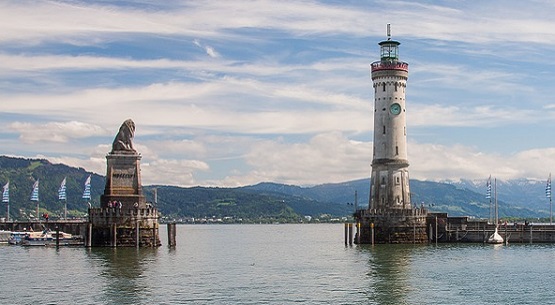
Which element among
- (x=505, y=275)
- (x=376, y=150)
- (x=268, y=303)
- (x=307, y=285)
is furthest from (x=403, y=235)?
(x=268, y=303)

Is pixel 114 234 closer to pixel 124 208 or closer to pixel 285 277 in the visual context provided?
pixel 124 208

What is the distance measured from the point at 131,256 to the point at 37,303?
3530 centimetres

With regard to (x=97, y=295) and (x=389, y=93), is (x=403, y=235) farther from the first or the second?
(x=97, y=295)

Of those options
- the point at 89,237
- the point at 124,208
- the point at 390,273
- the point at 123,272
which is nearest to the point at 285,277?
the point at 390,273

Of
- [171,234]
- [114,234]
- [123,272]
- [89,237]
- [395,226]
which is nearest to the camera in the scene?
[123,272]

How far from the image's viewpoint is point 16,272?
76.5 metres

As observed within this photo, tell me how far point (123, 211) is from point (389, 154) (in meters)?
A: 35.3

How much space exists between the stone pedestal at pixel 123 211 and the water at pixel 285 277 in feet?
7.50

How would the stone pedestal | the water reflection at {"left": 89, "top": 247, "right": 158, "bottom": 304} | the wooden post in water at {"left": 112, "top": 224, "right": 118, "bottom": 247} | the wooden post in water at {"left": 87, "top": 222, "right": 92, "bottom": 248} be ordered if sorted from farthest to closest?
the wooden post in water at {"left": 87, "top": 222, "right": 92, "bottom": 248}, the stone pedestal, the wooden post in water at {"left": 112, "top": 224, "right": 118, "bottom": 247}, the water reflection at {"left": 89, "top": 247, "right": 158, "bottom": 304}

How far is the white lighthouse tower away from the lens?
111m

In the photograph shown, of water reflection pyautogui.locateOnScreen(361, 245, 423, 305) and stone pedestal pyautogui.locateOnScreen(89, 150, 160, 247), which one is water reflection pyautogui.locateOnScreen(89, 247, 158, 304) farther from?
water reflection pyautogui.locateOnScreen(361, 245, 423, 305)

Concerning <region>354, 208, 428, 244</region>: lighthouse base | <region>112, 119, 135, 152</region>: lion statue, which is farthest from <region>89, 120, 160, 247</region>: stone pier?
<region>354, 208, 428, 244</region>: lighthouse base

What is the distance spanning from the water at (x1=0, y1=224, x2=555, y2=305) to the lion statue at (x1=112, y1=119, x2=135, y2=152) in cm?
1237

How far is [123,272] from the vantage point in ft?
245
